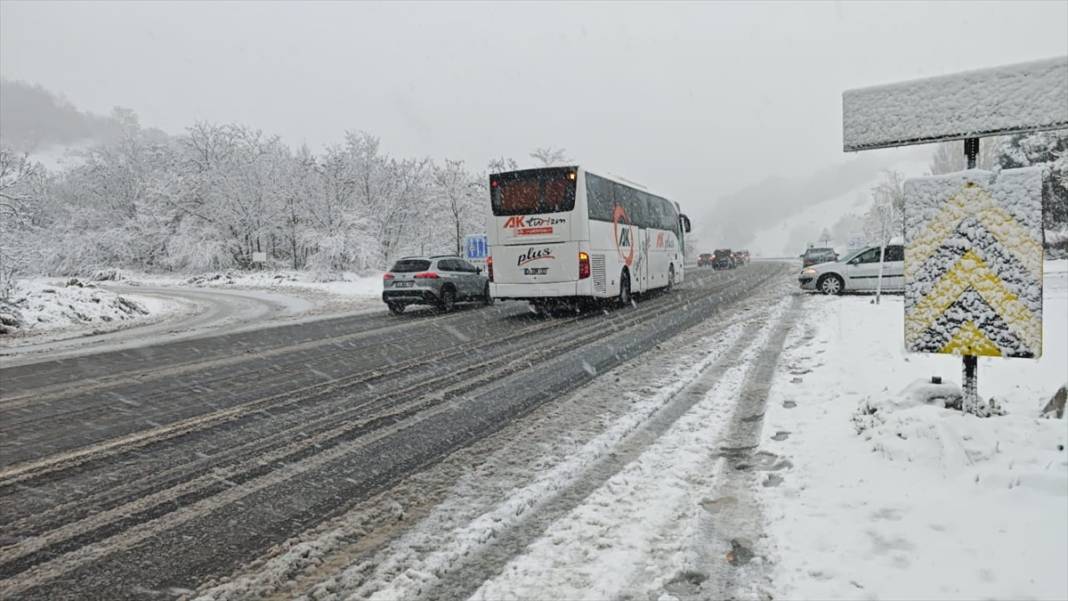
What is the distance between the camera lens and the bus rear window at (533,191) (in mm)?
15141

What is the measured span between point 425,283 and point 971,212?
51.7ft

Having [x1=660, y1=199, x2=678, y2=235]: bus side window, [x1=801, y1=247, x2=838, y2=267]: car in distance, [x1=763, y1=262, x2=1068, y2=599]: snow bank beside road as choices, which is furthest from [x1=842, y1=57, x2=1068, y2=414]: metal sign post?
[x1=801, y1=247, x2=838, y2=267]: car in distance

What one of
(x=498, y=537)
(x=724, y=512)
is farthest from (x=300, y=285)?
(x=724, y=512)

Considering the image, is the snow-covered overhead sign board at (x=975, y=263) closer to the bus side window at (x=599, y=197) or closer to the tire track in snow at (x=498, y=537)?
the tire track in snow at (x=498, y=537)

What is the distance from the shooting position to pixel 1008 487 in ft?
11.5

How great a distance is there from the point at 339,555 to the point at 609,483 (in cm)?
183

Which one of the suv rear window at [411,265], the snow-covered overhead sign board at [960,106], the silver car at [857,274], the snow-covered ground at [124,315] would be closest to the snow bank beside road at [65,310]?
the snow-covered ground at [124,315]

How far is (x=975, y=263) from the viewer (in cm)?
405

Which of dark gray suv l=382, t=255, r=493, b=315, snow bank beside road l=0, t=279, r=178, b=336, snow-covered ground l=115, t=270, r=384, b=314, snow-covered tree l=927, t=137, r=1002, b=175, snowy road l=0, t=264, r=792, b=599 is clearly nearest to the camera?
snowy road l=0, t=264, r=792, b=599

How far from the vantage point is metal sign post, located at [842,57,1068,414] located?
151 inches

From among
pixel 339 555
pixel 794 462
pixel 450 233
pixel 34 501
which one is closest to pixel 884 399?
pixel 794 462

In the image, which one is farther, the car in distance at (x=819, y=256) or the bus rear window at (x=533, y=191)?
the car in distance at (x=819, y=256)

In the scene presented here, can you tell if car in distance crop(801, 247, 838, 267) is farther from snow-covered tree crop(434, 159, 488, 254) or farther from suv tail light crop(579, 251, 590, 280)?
snow-covered tree crop(434, 159, 488, 254)

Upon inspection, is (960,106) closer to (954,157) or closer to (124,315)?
(124,315)
